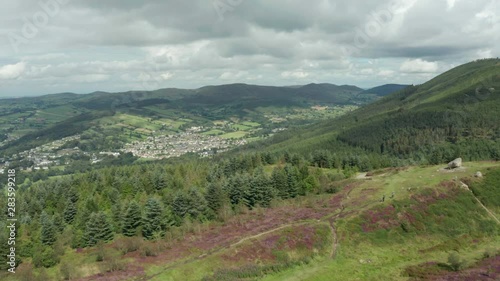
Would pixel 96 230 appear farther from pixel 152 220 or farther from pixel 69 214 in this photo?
pixel 69 214

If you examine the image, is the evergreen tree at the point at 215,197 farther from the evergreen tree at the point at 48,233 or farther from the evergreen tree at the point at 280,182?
the evergreen tree at the point at 48,233

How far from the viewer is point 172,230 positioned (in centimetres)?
8681

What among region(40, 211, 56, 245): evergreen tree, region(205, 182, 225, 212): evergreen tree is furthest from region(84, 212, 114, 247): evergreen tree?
region(205, 182, 225, 212): evergreen tree

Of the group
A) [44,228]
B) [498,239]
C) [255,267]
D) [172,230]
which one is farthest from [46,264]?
[498,239]

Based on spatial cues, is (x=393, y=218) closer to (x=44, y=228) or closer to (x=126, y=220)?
(x=126, y=220)

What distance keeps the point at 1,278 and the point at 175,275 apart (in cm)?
3647

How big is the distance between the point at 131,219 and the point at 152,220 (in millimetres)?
7690

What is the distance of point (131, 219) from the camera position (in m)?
90.1

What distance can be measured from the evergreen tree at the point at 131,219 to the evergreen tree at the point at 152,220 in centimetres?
346

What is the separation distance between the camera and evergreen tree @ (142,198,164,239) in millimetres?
86562

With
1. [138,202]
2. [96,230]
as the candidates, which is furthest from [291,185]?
[96,230]

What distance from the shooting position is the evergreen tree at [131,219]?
89.4 m

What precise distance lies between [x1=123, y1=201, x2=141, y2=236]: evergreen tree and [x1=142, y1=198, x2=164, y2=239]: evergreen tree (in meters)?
3.46

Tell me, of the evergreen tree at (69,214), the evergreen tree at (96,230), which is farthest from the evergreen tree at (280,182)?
the evergreen tree at (69,214)
